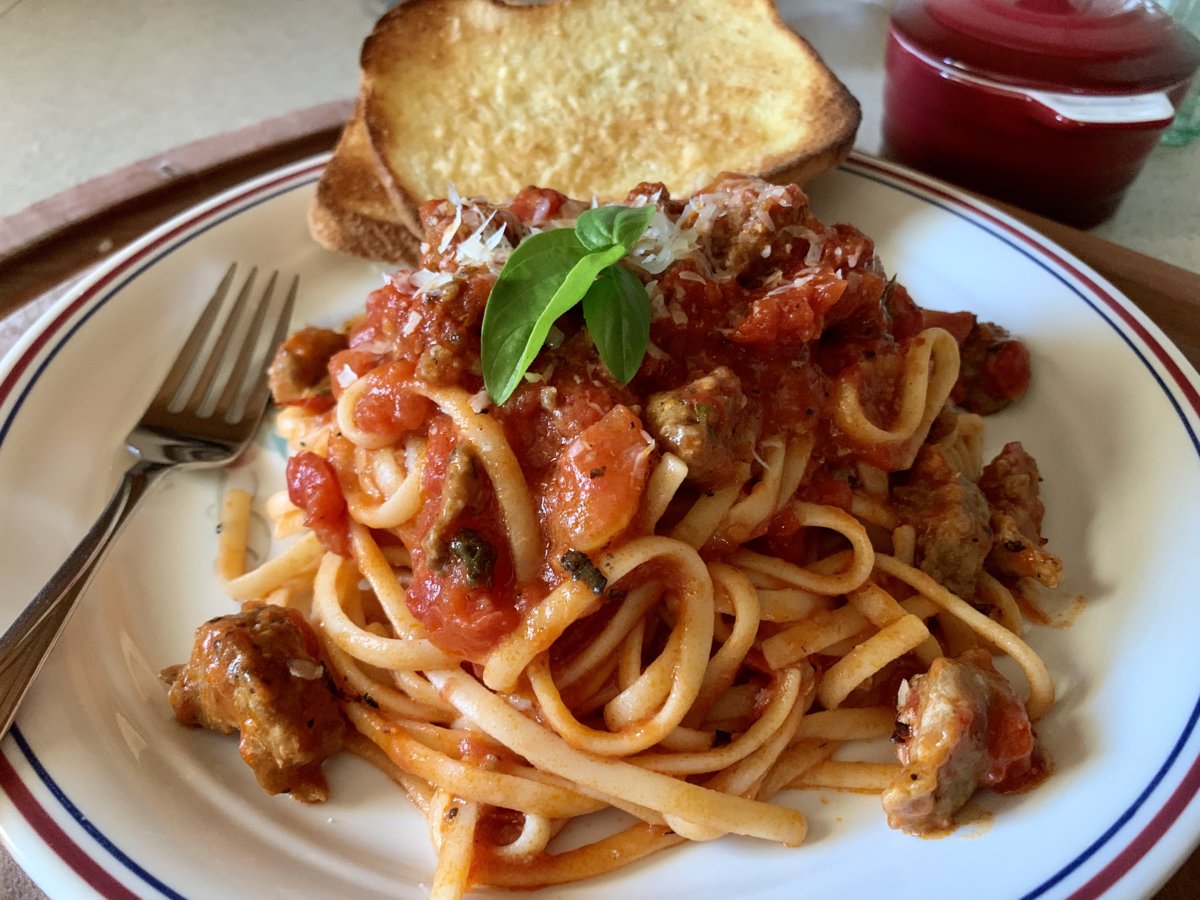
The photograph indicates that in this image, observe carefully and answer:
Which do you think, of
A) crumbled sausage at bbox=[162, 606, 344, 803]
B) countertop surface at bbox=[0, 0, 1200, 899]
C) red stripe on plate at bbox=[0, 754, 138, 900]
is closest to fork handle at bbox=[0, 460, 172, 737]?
red stripe on plate at bbox=[0, 754, 138, 900]

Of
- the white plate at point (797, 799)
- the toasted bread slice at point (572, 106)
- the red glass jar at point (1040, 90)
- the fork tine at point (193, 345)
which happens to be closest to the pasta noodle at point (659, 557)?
the white plate at point (797, 799)

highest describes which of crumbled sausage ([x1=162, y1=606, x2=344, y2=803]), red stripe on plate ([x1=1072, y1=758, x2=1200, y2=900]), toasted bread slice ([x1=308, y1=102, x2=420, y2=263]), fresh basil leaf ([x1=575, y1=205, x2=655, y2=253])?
fresh basil leaf ([x1=575, y1=205, x2=655, y2=253])

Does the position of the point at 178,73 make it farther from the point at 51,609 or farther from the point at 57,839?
the point at 57,839

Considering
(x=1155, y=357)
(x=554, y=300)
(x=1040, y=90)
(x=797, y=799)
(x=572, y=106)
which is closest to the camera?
(x=554, y=300)

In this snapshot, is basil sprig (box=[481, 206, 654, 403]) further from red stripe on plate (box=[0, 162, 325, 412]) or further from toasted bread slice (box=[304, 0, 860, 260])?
red stripe on plate (box=[0, 162, 325, 412])

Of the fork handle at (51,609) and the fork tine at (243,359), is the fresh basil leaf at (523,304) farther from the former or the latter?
the fork tine at (243,359)

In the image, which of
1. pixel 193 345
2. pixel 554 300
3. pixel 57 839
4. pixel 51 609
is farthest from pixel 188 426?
pixel 554 300
